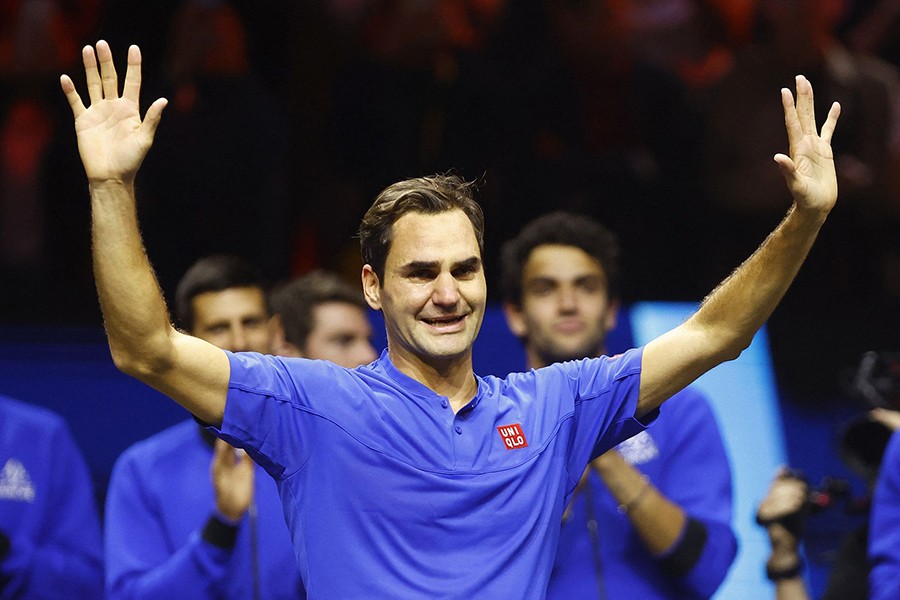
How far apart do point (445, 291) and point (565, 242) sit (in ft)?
5.26

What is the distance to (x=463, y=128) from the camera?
5781mm

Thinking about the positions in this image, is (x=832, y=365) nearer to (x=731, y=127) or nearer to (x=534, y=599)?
(x=731, y=127)

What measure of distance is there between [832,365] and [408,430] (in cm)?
306

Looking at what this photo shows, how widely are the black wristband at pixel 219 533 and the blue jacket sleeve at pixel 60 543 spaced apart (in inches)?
26.2

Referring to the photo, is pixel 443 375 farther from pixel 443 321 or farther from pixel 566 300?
pixel 566 300

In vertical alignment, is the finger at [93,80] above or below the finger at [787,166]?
below

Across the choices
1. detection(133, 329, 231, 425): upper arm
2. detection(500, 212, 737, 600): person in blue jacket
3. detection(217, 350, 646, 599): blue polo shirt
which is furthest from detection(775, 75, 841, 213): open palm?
detection(500, 212, 737, 600): person in blue jacket

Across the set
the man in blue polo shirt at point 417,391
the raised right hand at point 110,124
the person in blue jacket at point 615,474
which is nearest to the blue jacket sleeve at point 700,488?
the person in blue jacket at point 615,474

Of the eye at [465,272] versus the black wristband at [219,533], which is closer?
the eye at [465,272]

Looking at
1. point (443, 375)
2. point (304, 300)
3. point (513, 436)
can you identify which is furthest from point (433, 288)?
point (304, 300)

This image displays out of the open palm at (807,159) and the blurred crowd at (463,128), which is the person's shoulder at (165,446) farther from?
the open palm at (807,159)

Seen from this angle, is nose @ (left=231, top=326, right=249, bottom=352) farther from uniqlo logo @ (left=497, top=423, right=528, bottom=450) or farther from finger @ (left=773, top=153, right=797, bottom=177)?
finger @ (left=773, top=153, right=797, bottom=177)

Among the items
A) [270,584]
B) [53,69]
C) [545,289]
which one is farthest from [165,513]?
[53,69]

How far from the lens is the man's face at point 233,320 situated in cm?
425
